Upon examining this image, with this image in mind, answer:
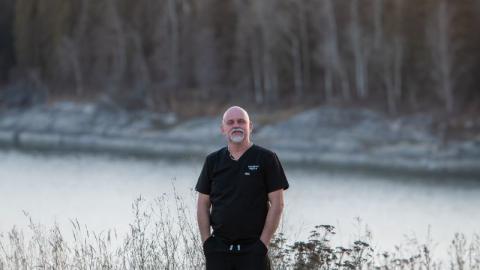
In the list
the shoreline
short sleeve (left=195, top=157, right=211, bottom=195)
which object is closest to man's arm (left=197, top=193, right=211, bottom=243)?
Result: short sleeve (left=195, top=157, right=211, bottom=195)

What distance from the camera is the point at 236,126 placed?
20.7 ft

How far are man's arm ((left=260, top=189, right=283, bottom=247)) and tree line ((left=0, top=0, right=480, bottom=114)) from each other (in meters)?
36.5

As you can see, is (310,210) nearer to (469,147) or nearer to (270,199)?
(270,199)

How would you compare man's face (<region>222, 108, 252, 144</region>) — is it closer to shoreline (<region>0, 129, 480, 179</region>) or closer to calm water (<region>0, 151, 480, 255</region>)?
calm water (<region>0, 151, 480, 255</region>)

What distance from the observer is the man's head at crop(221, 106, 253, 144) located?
6.27m

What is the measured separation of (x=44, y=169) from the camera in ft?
108

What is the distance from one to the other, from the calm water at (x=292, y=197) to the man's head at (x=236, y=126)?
6125mm

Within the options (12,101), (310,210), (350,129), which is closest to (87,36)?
(12,101)

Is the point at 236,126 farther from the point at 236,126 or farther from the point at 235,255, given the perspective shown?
the point at 235,255

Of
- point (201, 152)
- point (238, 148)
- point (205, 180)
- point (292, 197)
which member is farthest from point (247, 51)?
point (238, 148)

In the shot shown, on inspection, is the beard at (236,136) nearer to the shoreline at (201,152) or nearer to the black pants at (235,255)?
the black pants at (235,255)

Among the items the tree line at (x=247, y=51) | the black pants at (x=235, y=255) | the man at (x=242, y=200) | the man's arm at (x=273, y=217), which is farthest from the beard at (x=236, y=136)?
the tree line at (x=247, y=51)

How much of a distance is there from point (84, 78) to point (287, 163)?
27756 mm

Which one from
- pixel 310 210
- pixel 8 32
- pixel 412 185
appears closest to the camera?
pixel 310 210
